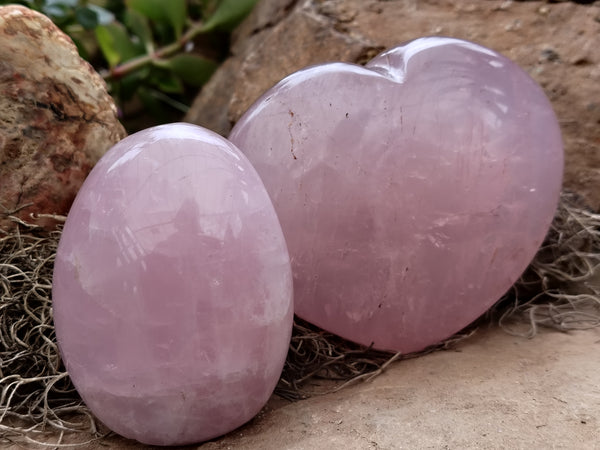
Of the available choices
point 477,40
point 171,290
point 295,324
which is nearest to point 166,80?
point 477,40

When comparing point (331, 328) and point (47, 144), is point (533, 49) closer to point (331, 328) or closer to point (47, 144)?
point (331, 328)

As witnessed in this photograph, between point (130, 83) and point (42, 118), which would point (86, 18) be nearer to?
point (130, 83)

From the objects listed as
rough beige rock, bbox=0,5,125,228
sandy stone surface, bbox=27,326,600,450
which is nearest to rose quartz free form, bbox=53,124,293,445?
sandy stone surface, bbox=27,326,600,450

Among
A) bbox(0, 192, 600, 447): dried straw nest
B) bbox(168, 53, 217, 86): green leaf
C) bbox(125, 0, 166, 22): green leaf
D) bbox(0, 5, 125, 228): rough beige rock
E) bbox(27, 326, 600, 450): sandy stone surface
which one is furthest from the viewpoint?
bbox(168, 53, 217, 86): green leaf

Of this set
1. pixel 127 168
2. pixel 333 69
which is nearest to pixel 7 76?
pixel 127 168

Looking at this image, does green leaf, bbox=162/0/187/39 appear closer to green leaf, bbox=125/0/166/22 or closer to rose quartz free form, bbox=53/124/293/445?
green leaf, bbox=125/0/166/22

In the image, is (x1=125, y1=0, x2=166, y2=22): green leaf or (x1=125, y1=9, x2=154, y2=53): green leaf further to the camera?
(x1=125, y1=9, x2=154, y2=53): green leaf
